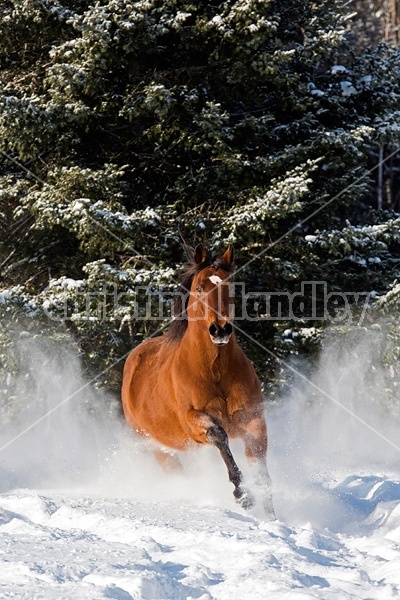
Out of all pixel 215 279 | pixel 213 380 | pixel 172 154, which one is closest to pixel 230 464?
pixel 213 380

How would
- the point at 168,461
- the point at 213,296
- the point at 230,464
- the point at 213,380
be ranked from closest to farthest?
1. the point at 230,464
2. the point at 213,296
3. the point at 213,380
4. the point at 168,461

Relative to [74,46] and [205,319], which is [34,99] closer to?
[74,46]

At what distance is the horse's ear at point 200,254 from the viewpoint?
7035 millimetres

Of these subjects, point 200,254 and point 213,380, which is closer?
point 213,380

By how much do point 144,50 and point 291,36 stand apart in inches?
119

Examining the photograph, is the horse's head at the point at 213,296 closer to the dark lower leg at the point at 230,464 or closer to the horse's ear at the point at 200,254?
the horse's ear at the point at 200,254

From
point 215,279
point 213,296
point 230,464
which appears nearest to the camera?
point 230,464

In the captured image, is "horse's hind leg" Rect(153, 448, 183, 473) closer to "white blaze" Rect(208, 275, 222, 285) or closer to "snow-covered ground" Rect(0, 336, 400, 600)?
"snow-covered ground" Rect(0, 336, 400, 600)

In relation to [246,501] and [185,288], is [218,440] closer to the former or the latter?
[246,501]

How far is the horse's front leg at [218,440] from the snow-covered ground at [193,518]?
15cm

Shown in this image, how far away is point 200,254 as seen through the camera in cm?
707

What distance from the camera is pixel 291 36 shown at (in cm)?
1353

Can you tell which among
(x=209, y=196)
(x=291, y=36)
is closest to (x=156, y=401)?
(x=209, y=196)

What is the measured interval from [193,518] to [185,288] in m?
2.67
